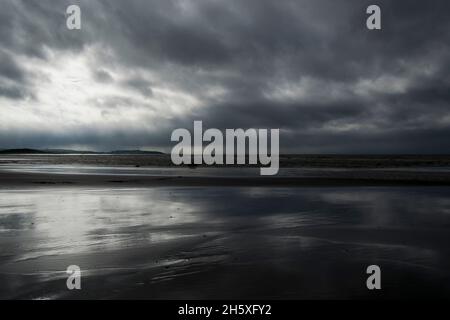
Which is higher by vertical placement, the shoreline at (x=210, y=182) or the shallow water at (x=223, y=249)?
the shoreline at (x=210, y=182)

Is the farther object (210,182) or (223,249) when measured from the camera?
(210,182)

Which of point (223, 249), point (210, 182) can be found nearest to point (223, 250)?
point (223, 249)

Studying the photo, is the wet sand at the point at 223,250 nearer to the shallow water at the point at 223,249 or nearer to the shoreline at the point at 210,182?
the shallow water at the point at 223,249

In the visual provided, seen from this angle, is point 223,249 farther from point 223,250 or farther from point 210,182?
point 210,182

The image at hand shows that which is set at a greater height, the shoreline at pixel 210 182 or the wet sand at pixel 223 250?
the shoreline at pixel 210 182

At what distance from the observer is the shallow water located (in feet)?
21.3

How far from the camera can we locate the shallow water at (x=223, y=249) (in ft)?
21.3

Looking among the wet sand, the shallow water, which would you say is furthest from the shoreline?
the shallow water

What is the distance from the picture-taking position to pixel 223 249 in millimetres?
9086

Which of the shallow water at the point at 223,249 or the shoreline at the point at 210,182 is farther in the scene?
the shoreline at the point at 210,182

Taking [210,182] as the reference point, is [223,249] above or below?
below

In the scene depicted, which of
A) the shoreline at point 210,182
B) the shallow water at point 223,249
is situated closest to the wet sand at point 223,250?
the shallow water at point 223,249
